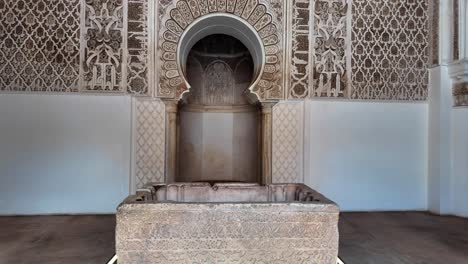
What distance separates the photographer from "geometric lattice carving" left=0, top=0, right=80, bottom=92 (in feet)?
14.5

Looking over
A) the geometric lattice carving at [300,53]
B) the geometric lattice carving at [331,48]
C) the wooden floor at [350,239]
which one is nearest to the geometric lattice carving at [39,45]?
the wooden floor at [350,239]

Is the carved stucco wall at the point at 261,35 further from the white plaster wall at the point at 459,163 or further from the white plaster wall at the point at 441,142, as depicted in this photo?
the white plaster wall at the point at 459,163

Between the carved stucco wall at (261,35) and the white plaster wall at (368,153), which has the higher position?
the carved stucco wall at (261,35)

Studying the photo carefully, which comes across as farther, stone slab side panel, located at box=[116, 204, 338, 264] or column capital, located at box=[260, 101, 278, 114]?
column capital, located at box=[260, 101, 278, 114]

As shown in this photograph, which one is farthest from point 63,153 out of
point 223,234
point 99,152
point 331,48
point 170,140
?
point 331,48

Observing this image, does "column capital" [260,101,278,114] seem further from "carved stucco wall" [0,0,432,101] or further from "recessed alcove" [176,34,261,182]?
"recessed alcove" [176,34,261,182]

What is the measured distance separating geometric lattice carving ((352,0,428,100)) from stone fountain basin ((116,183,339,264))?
288 centimetres

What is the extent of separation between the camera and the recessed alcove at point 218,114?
615cm

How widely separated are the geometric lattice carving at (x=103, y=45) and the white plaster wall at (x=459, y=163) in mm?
4451

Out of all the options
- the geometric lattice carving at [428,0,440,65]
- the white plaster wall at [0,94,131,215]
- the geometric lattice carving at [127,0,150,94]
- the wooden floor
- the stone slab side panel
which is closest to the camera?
the stone slab side panel

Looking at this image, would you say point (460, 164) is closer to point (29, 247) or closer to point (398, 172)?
point (398, 172)

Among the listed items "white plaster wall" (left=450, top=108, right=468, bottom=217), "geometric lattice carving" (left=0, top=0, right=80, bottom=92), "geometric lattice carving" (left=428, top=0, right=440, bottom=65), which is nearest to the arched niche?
"geometric lattice carving" (left=0, top=0, right=80, bottom=92)

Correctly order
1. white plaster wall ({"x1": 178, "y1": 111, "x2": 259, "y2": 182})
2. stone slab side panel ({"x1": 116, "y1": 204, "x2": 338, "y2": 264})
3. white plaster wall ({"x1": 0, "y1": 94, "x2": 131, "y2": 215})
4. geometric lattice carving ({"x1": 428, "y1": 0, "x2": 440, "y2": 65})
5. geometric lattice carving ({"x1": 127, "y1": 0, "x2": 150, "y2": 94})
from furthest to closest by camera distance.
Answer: white plaster wall ({"x1": 178, "y1": 111, "x2": 259, "y2": 182})
geometric lattice carving ({"x1": 428, "y1": 0, "x2": 440, "y2": 65})
geometric lattice carving ({"x1": 127, "y1": 0, "x2": 150, "y2": 94})
white plaster wall ({"x1": 0, "y1": 94, "x2": 131, "y2": 215})
stone slab side panel ({"x1": 116, "y1": 204, "x2": 338, "y2": 264})

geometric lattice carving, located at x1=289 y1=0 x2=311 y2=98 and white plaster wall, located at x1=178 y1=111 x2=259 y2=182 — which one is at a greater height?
geometric lattice carving, located at x1=289 y1=0 x2=311 y2=98
